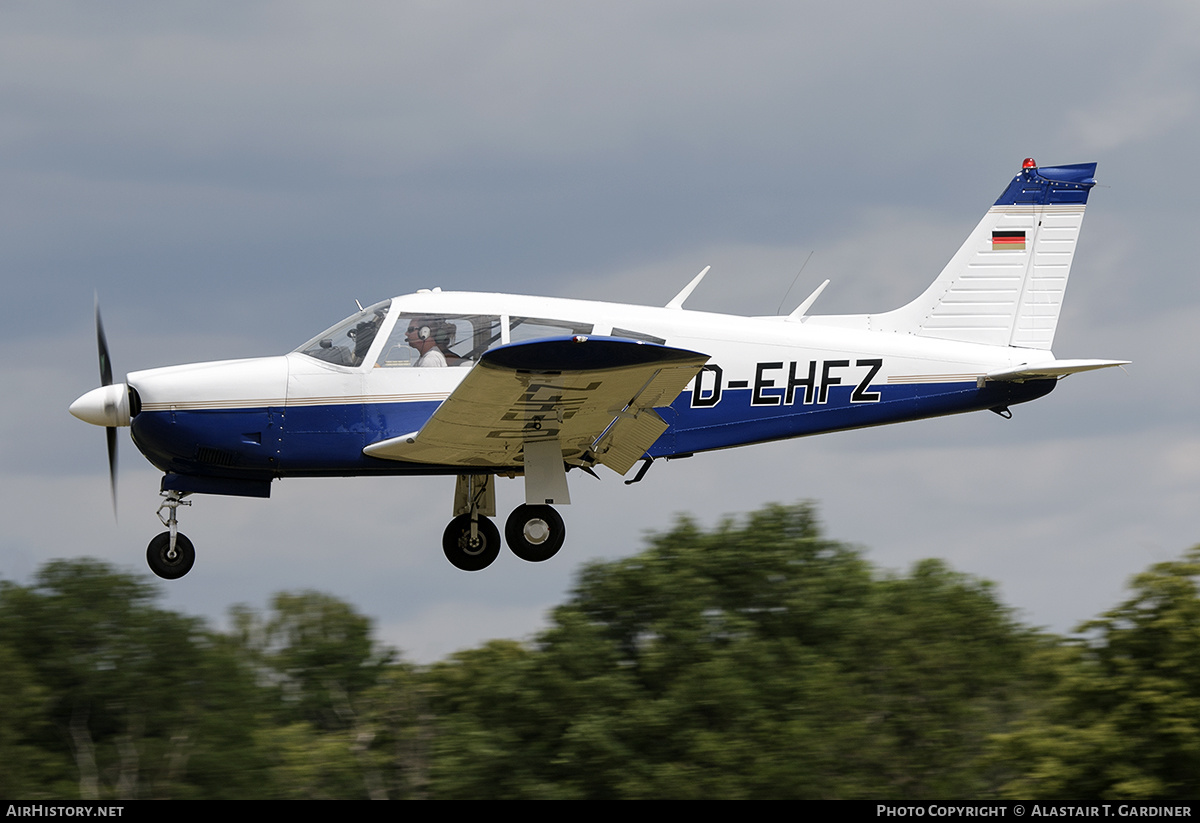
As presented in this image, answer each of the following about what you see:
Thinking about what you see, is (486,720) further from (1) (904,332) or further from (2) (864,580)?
(1) (904,332)

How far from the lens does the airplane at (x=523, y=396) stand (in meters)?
11.9

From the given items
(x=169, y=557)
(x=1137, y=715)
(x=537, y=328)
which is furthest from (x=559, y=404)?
Result: (x=1137, y=715)

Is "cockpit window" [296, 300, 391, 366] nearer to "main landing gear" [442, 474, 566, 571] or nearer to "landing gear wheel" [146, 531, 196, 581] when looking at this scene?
"main landing gear" [442, 474, 566, 571]

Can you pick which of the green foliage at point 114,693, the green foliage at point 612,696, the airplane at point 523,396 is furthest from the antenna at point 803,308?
the green foliage at point 114,693

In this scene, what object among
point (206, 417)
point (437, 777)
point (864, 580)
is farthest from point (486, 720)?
point (206, 417)

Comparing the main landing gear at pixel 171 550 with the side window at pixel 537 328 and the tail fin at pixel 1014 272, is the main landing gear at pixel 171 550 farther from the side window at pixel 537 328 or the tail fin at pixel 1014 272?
the tail fin at pixel 1014 272

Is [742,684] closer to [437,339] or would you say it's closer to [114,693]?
[114,693]

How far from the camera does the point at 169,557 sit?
41.2ft

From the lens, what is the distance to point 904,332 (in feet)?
46.2

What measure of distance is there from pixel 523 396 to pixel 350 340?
219cm

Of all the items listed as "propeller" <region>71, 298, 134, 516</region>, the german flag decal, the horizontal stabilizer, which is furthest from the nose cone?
the german flag decal

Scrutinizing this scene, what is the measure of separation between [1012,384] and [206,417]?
307 inches
